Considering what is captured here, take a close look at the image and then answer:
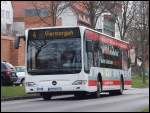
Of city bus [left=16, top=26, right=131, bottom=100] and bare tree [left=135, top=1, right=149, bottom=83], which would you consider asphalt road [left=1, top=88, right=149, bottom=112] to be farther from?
bare tree [left=135, top=1, right=149, bottom=83]

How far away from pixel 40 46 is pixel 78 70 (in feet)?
6.30

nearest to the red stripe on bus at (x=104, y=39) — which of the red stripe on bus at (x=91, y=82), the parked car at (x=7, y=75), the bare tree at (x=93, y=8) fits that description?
the red stripe on bus at (x=91, y=82)

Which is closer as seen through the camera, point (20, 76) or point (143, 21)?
point (143, 21)

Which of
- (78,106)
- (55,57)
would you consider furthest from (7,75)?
Result: (78,106)

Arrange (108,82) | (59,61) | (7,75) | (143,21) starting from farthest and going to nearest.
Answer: (7,75) → (143,21) → (108,82) → (59,61)

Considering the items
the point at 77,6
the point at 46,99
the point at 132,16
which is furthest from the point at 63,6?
the point at 46,99

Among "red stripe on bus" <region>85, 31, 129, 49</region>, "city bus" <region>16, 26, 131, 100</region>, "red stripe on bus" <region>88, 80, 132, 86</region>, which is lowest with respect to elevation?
"red stripe on bus" <region>88, 80, 132, 86</region>

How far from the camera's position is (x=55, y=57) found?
2752cm

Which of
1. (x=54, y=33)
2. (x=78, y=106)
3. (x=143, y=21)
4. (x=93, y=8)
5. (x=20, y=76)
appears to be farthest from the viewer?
(x=20, y=76)

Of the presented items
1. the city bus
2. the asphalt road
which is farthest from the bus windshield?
the asphalt road

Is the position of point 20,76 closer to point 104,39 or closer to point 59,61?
point 104,39

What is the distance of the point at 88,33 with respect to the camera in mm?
28609

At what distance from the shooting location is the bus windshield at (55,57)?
90.3ft

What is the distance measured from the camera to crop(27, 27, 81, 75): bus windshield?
27516 mm
